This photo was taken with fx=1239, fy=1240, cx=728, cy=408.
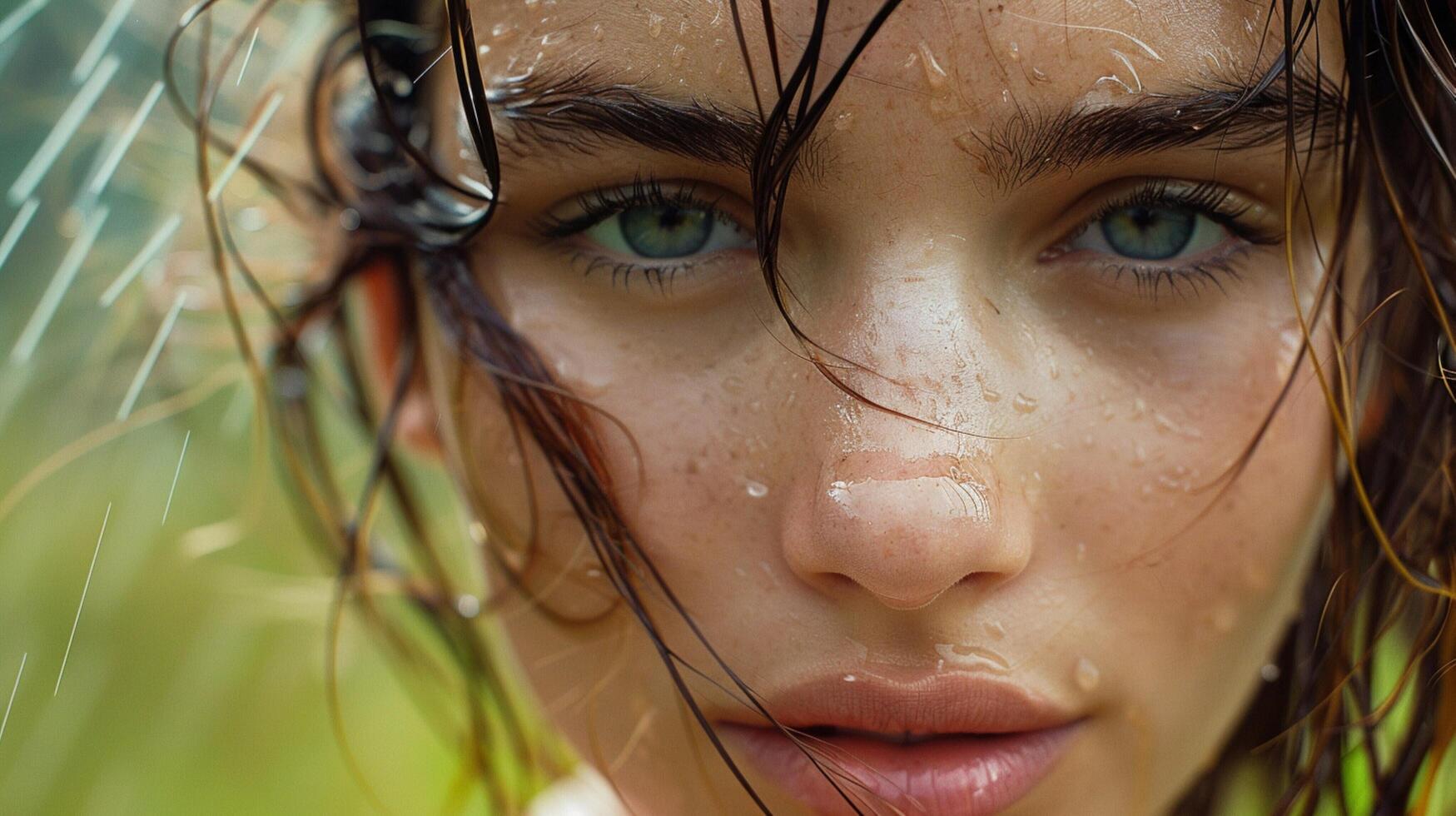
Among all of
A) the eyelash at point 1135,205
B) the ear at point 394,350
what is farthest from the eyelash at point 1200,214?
the ear at point 394,350

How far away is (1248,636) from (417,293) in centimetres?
75

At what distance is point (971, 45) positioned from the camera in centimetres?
74

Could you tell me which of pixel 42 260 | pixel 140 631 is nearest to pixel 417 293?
pixel 42 260

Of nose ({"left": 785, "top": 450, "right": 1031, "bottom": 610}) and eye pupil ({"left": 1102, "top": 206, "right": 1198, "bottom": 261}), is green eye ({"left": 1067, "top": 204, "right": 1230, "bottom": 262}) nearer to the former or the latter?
eye pupil ({"left": 1102, "top": 206, "right": 1198, "bottom": 261})

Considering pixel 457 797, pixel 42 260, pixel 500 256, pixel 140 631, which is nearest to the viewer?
pixel 500 256

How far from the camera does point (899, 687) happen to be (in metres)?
0.81

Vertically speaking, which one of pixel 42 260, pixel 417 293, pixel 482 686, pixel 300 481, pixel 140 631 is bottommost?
pixel 140 631

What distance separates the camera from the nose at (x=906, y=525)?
74 centimetres

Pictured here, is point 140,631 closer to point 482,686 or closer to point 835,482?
point 482,686

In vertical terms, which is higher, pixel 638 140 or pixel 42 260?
pixel 638 140

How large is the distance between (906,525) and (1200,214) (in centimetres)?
33

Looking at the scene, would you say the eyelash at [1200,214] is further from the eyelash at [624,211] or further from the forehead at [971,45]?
the eyelash at [624,211]

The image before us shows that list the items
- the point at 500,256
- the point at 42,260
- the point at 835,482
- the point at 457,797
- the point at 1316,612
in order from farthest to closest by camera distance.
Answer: the point at 42,260
the point at 457,797
the point at 1316,612
the point at 500,256
the point at 835,482

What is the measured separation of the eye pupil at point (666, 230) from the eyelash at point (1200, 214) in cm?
25
